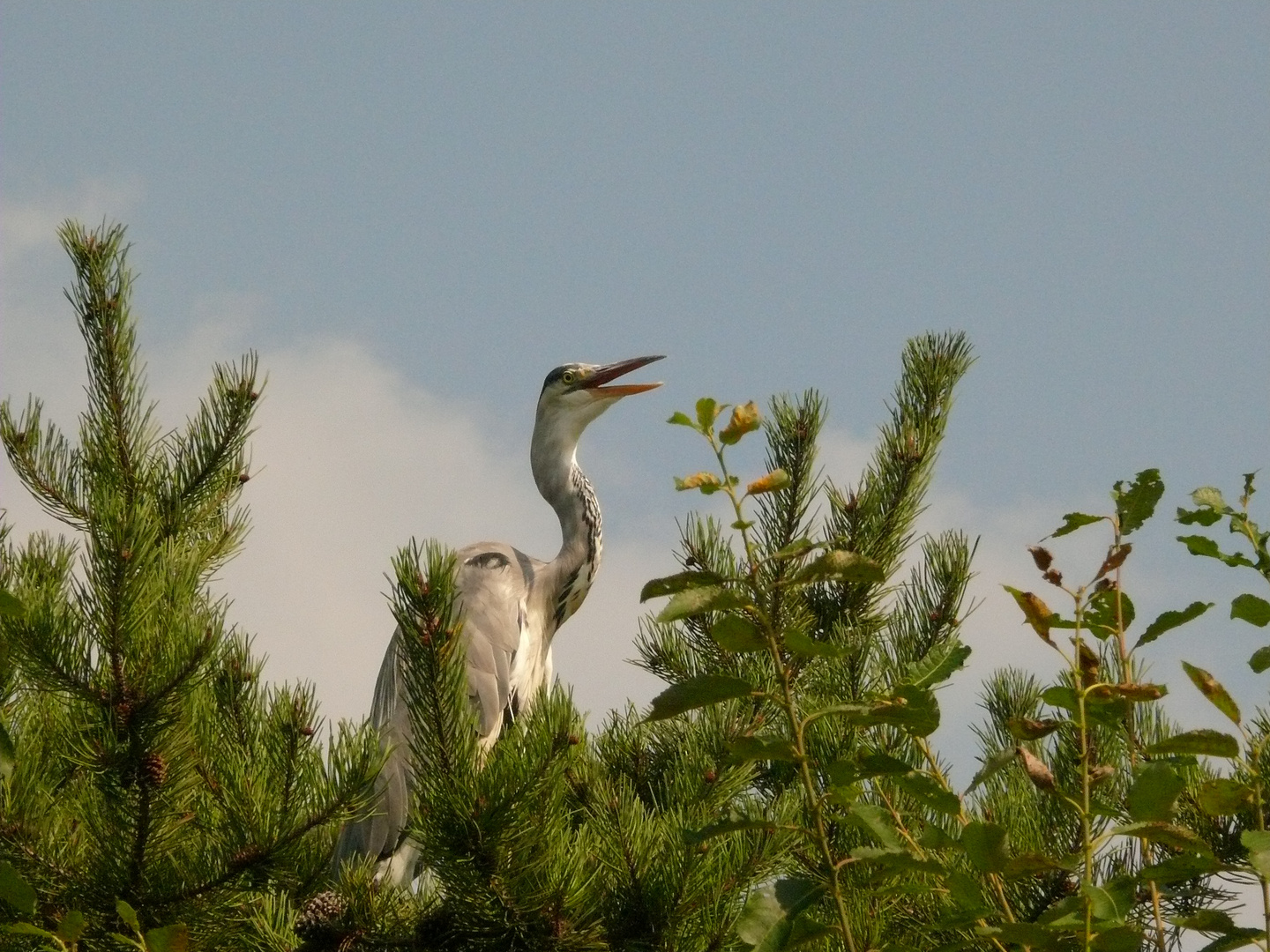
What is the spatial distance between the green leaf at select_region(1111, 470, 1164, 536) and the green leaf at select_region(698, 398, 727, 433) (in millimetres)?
412

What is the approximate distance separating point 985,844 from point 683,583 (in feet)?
1.02

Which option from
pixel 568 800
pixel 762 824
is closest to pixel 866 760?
pixel 762 824

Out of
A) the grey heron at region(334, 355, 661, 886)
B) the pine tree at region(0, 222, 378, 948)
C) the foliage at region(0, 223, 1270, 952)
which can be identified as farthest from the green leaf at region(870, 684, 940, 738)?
the grey heron at region(334, 355, 661, 886)

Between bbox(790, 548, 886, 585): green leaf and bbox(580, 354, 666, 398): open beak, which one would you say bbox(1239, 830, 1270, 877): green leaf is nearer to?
bbox(790, 548, 886, 585): green leaf

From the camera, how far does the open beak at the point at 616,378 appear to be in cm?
523

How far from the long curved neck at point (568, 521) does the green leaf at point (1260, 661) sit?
3700 mm

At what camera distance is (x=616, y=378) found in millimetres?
5344

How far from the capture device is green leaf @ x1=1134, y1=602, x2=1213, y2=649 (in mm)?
1295

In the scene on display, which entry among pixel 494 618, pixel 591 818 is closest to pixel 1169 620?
pixel 591 818

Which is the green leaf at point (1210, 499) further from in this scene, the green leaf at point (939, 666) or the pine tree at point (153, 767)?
the pine tree at point (153, 767)

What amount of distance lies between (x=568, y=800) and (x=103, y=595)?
0.90m

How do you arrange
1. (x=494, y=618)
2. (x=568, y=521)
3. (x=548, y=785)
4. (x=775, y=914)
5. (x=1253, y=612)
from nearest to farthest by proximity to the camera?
(x=775, y=914) < (x=1253, y=612) < (x=548, y=785) < (x=494, y=618) < (x=568, y=521)

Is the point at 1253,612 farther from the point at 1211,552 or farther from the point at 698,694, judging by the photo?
the point at 698,694

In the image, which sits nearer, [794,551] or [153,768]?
[794,551]
